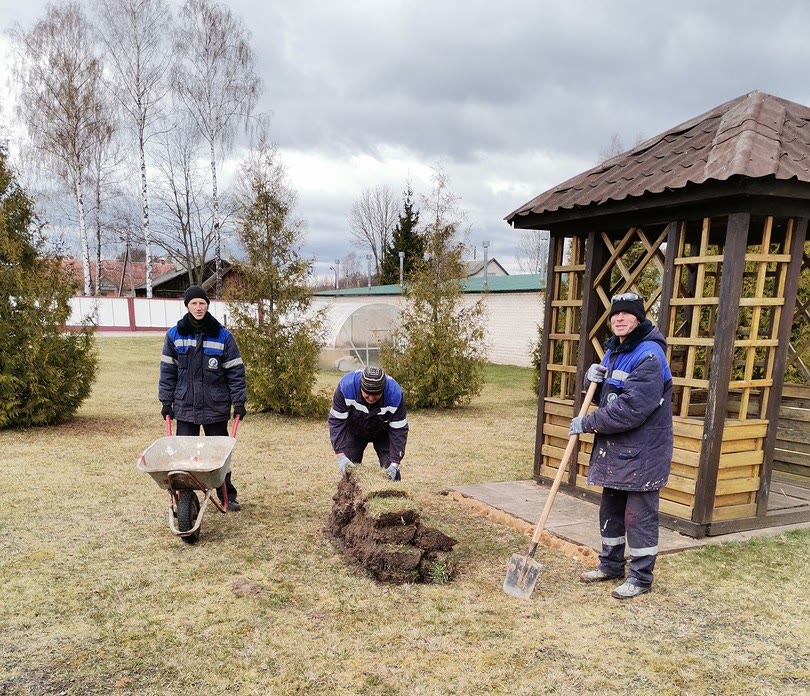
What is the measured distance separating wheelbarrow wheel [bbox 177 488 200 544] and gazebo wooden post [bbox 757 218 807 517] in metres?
4.32

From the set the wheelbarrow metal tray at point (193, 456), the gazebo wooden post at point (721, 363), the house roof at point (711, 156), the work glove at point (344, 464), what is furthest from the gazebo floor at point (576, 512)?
the house roof at point (711, 156)

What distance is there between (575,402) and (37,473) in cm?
552

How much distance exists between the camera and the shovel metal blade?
3574mm

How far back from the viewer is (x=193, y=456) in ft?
15.2

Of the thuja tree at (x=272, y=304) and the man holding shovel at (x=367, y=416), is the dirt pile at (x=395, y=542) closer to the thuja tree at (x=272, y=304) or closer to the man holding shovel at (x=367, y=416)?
the man holding shovel at (x=367, y=416)

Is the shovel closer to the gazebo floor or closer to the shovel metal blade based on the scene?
the shovel metal blade

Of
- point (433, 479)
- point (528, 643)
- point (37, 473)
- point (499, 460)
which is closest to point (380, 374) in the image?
point (528, 643)

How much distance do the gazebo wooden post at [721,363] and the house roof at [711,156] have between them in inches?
15.5

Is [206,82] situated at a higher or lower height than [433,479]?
higher

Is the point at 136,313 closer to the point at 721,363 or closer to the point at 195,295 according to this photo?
the point at 195,295

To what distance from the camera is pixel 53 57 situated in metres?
21.8

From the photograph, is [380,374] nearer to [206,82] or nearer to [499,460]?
[499,460]

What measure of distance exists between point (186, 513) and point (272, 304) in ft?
20.0

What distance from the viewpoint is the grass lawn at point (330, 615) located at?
9.15ft
